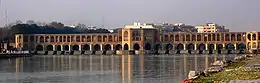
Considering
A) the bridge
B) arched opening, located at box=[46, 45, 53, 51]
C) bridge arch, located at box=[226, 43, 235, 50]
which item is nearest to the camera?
the bridge

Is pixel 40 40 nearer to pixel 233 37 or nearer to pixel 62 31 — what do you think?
pixel 62 31

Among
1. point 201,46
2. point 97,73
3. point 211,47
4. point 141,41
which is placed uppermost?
point 141,41

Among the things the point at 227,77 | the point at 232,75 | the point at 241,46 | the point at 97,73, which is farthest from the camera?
the point at 241,46

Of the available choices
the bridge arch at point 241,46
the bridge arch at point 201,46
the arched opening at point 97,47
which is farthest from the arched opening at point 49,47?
the bridge arch at point 241,46

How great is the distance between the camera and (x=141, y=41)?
481ft

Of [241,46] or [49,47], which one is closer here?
[241,46]

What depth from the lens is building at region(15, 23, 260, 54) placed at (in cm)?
14539

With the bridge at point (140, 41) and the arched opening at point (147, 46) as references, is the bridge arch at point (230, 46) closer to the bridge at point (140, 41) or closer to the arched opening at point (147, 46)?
the bridge at point (140, 41)

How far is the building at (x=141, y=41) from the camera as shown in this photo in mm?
145387

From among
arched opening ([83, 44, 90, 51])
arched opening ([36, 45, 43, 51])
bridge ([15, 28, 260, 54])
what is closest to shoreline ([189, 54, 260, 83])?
bridge ([15, 28, 260, 54])

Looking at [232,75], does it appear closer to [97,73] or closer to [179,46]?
[97,73]

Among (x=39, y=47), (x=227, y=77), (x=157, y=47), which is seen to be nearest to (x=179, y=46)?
(x=157, y=47)

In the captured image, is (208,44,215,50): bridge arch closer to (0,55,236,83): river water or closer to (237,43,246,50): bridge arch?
(237,43,246,50): bridge arch

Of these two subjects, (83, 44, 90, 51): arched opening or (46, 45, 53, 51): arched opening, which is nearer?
(46, 45, 53, 51): arched opening
